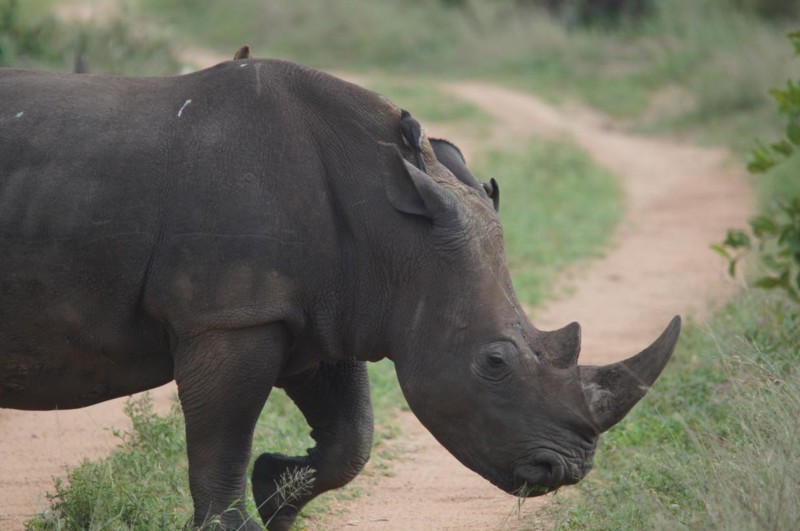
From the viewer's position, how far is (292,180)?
13.6ft

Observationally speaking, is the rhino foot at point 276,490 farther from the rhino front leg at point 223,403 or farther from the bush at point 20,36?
the bush at point 20,36

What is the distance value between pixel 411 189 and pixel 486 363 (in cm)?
66

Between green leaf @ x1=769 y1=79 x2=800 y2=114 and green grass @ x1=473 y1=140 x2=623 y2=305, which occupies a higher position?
green leaf @ x1=769 y1=79 x2=800 y2=114

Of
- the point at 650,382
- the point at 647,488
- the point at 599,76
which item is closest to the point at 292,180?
the point at 650,382

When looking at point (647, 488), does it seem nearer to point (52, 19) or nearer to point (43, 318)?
point (43, 318)

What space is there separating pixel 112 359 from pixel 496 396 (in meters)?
1.31

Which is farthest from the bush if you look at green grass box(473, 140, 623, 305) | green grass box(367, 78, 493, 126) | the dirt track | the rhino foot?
the rhino foot

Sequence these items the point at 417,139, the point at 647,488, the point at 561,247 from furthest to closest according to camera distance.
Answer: the point at 561,247 → the point at 647,488 → the point at 417,139

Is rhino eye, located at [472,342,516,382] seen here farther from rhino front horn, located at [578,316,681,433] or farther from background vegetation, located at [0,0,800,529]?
background vegetation, located at [0,0,800,529]

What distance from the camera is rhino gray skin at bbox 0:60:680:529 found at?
13.1ft

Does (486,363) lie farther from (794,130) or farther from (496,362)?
(794,130)

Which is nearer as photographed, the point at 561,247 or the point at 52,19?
the point at 561,247

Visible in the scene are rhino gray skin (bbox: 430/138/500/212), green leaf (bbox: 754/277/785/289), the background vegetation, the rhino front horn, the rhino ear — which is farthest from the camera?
green leaf (bbox: 754/277/785/289)

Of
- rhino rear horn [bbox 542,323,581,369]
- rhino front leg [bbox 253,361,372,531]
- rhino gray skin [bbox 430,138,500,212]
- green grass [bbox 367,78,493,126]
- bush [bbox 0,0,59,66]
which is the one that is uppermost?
rhino gray skin [bbox 430,138,500,212]
